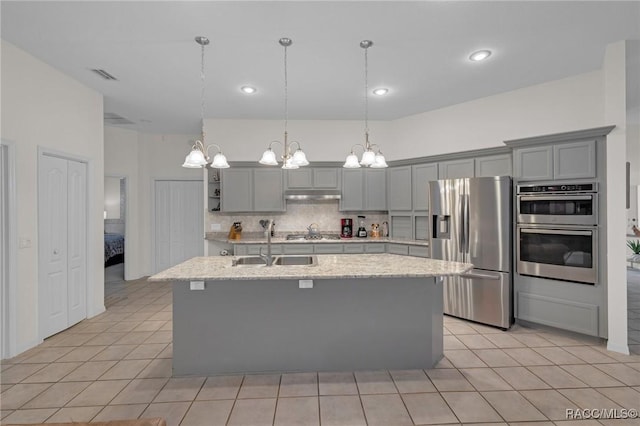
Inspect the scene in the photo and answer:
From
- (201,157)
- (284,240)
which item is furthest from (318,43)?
(284,240)

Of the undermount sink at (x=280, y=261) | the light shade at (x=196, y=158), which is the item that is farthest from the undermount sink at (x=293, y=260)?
the light shade at (x=196, y=158)

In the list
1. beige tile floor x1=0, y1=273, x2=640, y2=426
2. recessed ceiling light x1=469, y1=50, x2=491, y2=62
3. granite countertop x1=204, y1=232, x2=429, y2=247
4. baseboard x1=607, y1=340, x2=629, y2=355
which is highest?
recessed ceiling light x1=469, y1=50, x2=491, y2=62

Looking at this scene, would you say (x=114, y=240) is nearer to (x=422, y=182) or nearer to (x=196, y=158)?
(x=196, y=158)

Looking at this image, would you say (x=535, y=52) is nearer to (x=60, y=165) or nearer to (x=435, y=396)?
(x=435, y=396)

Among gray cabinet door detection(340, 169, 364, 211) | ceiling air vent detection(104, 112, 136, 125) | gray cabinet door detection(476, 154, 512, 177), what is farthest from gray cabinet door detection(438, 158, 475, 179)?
ceiling air vent detection(104, 112, 136, 125)

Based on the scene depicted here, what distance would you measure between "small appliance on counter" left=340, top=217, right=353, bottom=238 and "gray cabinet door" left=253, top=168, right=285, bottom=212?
1.10m

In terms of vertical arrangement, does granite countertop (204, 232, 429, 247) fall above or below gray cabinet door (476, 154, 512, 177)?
below

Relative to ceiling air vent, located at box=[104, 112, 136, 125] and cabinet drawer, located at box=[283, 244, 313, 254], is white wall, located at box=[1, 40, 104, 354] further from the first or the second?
cabinet drawer, located at box=[283, 244, 313, 254]

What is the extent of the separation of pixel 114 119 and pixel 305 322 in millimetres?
5111

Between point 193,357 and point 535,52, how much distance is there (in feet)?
14.1

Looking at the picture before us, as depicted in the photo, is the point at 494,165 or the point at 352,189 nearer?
the point at 494,165

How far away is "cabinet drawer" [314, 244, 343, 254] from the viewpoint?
17.1ft

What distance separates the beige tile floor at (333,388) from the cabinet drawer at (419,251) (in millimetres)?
1473

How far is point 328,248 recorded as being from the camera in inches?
205
